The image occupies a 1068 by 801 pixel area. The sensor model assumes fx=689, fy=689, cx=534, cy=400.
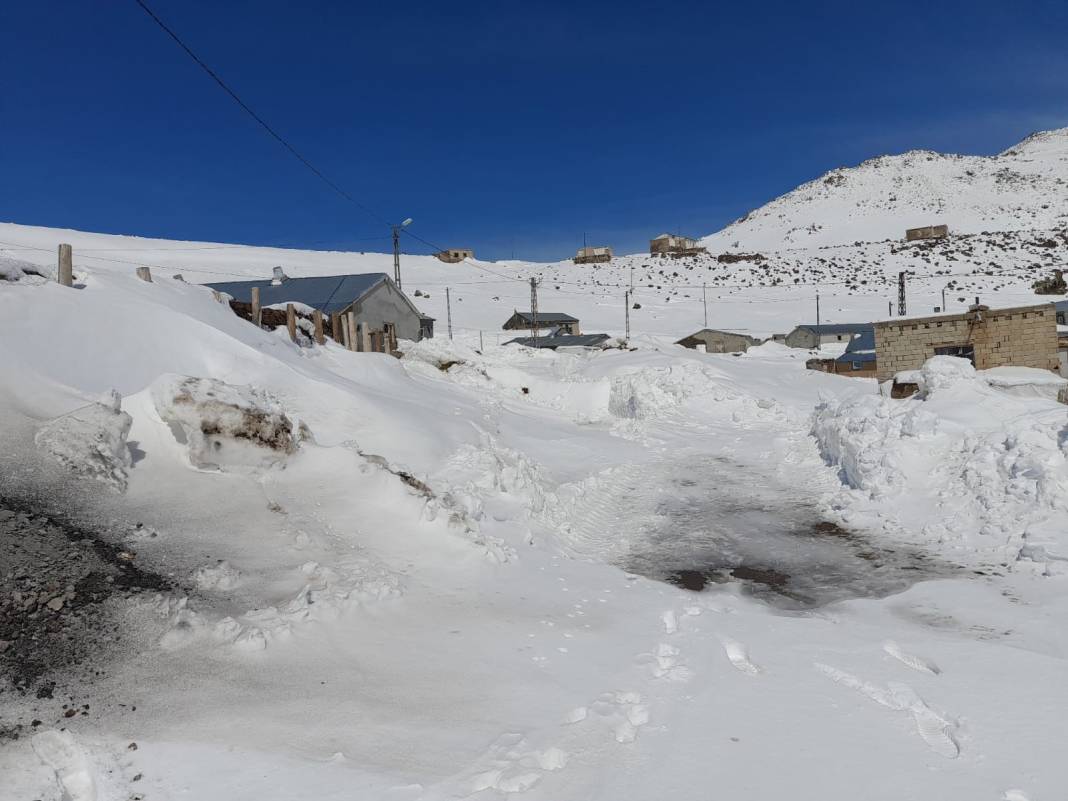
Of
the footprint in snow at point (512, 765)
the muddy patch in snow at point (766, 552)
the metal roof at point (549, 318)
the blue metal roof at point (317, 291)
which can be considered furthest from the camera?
the metal roof at point (549, 318)

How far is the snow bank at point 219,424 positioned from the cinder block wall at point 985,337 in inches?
984

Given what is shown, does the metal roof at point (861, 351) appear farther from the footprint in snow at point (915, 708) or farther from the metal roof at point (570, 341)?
the footprint in snow at point (915, 708)

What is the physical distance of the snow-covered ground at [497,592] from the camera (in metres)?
4.36

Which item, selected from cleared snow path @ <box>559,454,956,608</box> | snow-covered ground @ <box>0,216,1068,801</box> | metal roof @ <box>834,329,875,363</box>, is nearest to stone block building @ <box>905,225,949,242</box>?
metal roof @ <box>834,329,875,363</box>

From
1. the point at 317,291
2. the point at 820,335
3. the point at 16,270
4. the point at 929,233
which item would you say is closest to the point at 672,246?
the point at 929,233

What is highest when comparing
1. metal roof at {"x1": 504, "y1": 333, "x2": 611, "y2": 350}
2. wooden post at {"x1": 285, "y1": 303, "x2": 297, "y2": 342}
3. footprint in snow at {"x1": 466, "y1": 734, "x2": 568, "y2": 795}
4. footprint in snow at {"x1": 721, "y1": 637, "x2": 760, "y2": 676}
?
metal roof at {"x1": 504, "y1": 333, "x2": 611, "y2": 350}

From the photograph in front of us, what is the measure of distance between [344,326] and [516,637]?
16.5 m

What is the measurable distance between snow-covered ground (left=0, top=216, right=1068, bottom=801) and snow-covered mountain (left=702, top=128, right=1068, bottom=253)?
379 ft

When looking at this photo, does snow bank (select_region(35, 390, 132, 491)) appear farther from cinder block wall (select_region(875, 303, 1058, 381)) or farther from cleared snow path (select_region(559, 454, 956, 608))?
cinder block wall (select_region(875, 303, 1058, 381))

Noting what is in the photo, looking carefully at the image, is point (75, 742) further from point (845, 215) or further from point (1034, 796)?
point (845, 215)

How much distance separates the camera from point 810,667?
5.96 metres

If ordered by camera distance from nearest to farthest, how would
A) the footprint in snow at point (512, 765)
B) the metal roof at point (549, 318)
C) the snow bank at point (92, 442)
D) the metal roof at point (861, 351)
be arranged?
the footprint in snow at point (512, 765) → the snow bank at point (92, 442) → the metal roof at point (861, 351) → the metal roof at point (549, 318)

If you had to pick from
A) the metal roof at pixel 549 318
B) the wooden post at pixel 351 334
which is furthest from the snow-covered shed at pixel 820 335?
the wooden post at pixel 351 334

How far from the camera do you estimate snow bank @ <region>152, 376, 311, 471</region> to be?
344 inches
